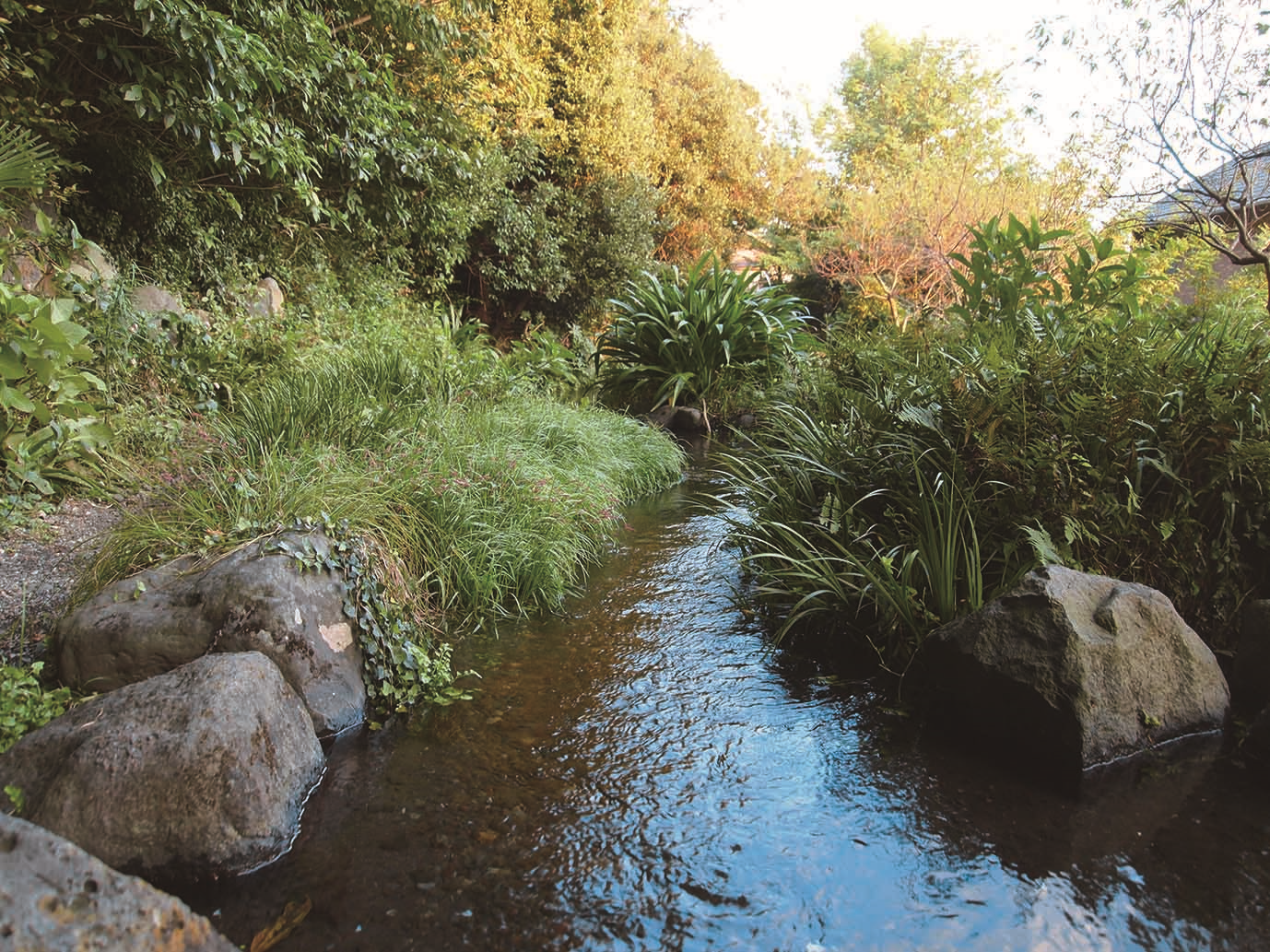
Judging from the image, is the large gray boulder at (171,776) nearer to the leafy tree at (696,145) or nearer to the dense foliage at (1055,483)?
the dense foliage at (1055,483)

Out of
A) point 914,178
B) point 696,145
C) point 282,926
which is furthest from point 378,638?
point 696,145

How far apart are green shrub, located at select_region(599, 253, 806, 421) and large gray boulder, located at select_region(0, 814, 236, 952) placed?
6.84m

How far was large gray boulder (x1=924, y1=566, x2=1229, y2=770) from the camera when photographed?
2246mm

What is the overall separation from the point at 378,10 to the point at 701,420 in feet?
15.9

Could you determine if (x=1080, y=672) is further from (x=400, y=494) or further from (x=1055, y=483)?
(x=400, y=494)

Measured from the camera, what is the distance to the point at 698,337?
Answer: 8.09 metres

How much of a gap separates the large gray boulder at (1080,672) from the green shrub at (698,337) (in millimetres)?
5587

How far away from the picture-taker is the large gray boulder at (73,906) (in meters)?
1.11

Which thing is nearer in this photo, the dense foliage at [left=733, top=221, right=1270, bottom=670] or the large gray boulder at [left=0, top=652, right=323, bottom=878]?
the large gray boulder at [left=0, top=652, right=323, bottom=878]

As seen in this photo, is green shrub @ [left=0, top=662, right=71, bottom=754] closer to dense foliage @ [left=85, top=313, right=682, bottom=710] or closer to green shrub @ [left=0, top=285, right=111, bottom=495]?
dense foliage @ [left=85, top=313, right=682, bottom=710]

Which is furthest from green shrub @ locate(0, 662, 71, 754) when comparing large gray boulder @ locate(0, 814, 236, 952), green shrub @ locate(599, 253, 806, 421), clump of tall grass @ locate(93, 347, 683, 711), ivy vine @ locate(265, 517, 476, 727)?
green shrub @ locate(599, 253, 806, 421)

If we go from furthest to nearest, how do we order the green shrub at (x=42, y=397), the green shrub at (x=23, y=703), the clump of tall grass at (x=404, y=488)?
the green shrub at (x=42, y=397) < the clump of tall grass at (x=404, y=488) < the green shrub at (x=23, y=703)

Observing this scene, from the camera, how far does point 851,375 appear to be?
167 inches

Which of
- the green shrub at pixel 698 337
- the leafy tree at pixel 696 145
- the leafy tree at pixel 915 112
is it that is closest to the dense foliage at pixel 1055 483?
the green shrub at pixel 698 337
